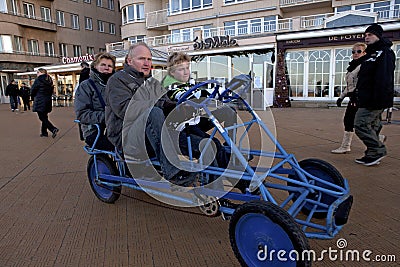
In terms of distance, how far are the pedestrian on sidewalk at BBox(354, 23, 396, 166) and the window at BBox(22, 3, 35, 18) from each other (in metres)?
31.9

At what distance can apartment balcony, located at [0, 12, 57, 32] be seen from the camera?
2627 centimetres

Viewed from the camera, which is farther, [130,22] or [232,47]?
[130,22]

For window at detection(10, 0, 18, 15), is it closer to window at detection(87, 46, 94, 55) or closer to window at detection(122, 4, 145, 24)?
window at detection(87, 46, 94, 55)

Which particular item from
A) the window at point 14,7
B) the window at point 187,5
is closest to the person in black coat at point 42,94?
the window at point 187,5

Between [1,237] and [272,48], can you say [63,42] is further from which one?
[1,237]

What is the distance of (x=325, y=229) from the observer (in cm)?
210

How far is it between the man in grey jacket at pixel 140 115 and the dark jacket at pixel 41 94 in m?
5.65

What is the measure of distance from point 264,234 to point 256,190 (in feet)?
1.46

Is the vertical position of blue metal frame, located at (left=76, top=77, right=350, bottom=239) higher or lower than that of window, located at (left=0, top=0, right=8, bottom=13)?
lower

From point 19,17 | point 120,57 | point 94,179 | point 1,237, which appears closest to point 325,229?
point 94,179

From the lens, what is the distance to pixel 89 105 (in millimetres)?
3457

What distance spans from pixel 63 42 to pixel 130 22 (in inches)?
381

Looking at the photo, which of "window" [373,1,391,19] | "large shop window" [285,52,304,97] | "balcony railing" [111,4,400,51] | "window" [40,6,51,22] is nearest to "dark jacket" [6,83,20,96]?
"balcony railing" [111,4,400,51]

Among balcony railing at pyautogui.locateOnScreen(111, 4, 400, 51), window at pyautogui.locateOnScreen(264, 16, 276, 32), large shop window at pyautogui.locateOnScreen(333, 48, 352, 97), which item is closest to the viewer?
large shop window at pyautogui.locateOnScreen(333, 48, 352, 97)
